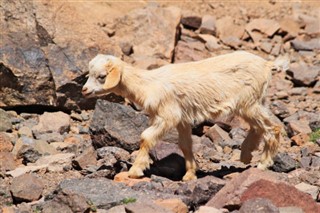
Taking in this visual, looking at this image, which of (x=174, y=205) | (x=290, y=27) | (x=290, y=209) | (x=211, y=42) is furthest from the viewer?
(x=290, y=27)

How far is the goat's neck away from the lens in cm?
1131

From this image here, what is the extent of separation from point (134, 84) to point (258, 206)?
3.37 m

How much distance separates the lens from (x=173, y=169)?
39.3 feet

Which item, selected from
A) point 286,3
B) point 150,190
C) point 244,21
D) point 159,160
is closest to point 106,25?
point 244,21

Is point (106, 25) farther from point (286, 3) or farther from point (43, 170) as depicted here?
point (43, 170)

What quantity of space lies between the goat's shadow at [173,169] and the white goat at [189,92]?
9.4 inches

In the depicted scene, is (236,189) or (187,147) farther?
(187,147)

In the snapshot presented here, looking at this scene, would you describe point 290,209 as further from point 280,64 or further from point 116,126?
point 116,126

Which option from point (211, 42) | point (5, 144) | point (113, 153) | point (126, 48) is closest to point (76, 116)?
point (5, 144)

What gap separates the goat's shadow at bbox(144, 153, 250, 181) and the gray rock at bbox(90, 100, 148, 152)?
949mm

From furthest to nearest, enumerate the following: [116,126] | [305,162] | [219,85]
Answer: [116,126] < [305,162] < [219,85]

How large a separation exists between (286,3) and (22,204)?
15.9 m

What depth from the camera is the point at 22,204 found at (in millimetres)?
10453

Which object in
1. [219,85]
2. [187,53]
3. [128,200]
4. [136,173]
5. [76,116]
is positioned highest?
[219,85]
